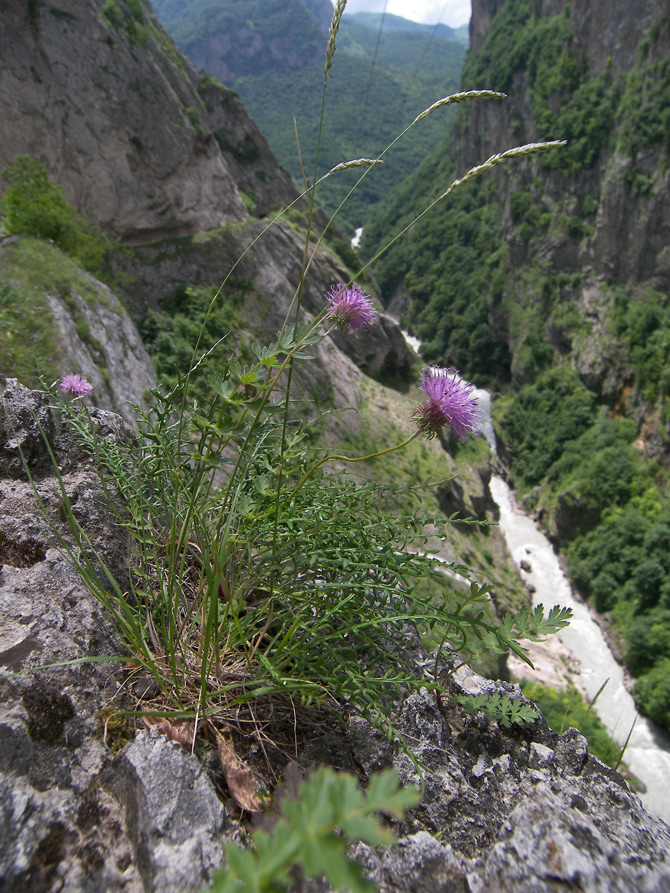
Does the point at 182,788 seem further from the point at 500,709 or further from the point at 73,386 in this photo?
the point at 73,386

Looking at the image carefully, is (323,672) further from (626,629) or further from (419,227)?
(419,227)

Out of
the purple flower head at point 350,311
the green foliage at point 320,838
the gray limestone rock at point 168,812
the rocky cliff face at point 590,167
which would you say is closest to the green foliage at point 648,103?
the rocky cliff face at point 590,167

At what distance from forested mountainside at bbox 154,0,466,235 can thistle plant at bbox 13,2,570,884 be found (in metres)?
85.2

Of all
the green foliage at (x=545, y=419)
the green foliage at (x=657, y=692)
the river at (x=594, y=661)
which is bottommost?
the river at (x=594, y=661)

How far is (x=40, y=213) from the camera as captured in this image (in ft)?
36.7

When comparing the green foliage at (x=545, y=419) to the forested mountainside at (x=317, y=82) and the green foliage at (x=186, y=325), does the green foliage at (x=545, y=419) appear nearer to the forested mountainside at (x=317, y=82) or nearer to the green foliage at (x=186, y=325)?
the green foliage at (x=186, y=325)

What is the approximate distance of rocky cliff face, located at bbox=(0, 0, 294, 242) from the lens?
17.0 metres

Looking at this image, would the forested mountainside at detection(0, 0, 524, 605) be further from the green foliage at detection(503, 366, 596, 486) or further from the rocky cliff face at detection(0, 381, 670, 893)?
the green foliage at detection(503, 366, 596, 486)

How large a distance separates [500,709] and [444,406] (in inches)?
49.2

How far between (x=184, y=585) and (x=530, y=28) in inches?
3111

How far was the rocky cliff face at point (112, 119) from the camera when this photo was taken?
1695 centimetres

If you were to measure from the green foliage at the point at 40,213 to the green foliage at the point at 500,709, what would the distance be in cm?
1288

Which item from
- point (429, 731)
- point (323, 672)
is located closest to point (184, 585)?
point (323, 672)

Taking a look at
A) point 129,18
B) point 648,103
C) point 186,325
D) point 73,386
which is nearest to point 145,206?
point 186,325
